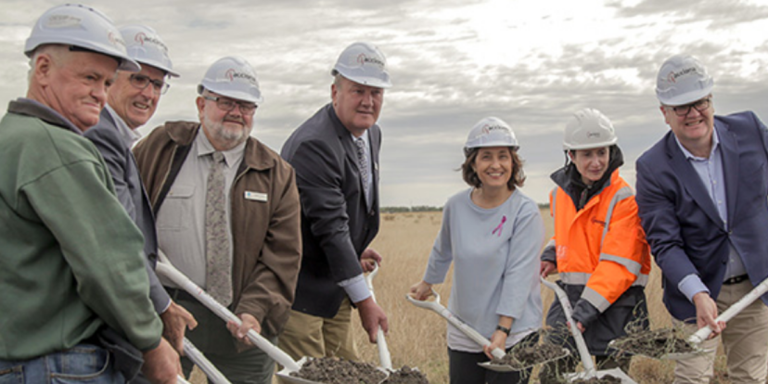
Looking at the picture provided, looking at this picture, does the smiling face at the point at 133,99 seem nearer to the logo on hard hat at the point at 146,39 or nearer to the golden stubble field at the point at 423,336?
the logo on hard hat at the point at 146,39

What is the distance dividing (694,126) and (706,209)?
1.89 feet

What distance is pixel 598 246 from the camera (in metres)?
5.20

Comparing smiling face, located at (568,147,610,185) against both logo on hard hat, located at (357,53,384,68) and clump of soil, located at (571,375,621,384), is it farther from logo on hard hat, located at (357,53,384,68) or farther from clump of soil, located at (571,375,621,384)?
logo on hard hat, located at (357,53,384,68)

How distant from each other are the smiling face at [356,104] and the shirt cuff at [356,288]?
1081 mm

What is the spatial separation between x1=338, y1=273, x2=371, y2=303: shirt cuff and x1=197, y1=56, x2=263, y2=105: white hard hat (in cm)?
132

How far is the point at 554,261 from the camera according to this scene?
5.81m

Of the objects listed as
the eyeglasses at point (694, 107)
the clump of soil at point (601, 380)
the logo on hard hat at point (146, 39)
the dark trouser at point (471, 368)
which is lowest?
the dark trouser at point (471, 368)

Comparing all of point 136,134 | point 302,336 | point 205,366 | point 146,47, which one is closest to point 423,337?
point 302,336

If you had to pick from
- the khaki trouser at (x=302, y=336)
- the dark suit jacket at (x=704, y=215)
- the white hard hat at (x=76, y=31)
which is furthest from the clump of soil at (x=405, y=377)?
the white hard hat at (x=76, y=31)

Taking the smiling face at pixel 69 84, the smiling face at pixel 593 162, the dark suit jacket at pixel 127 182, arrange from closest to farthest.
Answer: the smiling face at pixel 69 84 → the dark suit jacket at pixel 127 182 → the smiling face at pixel 593 162

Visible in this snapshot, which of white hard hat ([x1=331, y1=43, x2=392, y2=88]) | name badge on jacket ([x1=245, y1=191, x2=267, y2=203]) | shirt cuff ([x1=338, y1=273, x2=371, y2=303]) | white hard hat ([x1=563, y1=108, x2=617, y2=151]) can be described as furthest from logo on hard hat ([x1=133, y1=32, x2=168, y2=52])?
white hard hat ([x1=563, y1=108, x2=617, y2=151])

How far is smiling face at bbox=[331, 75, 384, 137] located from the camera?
16.8 feet

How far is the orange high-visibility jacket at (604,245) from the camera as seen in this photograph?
4934 millimetres

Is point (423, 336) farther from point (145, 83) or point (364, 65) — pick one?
point (145, 83)
